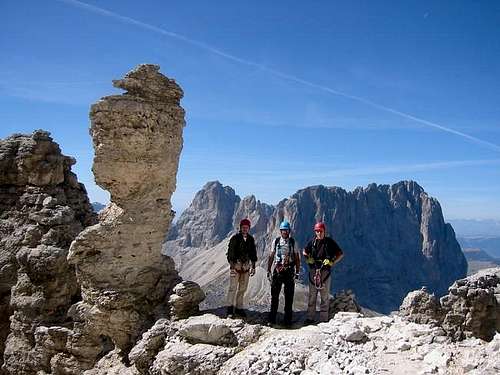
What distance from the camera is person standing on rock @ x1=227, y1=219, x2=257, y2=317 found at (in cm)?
1366

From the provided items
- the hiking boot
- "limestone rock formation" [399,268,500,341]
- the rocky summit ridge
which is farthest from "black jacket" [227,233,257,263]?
"limestone rock formation" [399,268,500,341]

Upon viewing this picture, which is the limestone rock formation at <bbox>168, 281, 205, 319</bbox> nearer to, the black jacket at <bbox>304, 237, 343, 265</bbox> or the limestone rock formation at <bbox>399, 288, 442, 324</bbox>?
the black jacket at <bbox>304, 237, 343, 265</bbox>

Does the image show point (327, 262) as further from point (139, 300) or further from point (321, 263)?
point (139, 300)

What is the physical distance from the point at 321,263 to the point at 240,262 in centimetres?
263

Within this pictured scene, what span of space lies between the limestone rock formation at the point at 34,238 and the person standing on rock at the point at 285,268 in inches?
372

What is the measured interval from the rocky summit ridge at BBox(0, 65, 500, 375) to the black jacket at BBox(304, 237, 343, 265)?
71.2 inches

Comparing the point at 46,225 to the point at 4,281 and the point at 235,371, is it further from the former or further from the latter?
the point at 235,371

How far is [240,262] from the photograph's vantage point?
13.7 meters

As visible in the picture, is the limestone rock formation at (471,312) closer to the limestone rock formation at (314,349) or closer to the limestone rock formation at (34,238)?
the limestone rock formation at (314,349)

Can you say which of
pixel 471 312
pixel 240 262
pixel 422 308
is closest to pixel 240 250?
pixel 240 262

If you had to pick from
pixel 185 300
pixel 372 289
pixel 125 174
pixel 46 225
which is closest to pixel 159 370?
pixel 185 300

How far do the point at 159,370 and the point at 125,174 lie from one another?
690 cm

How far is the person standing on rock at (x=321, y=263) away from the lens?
13.0m

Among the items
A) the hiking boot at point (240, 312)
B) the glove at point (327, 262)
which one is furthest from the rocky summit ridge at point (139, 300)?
the glove at point (327, 262)
